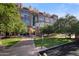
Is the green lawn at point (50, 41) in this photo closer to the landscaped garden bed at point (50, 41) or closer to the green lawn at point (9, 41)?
the landscaped garden bed at point (50, 41)

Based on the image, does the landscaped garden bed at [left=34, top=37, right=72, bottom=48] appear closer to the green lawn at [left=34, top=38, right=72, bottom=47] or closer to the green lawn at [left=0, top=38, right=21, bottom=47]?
the green lawn at [left=34, top=38, right=72, bottom=47]

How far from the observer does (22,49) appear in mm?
3092

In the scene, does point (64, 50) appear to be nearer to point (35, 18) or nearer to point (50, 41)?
point (50, 41)

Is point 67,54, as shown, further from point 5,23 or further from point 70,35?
point 5,23

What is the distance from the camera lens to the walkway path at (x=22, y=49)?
121 inches

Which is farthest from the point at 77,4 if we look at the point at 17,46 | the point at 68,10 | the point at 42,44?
the point at 17,46

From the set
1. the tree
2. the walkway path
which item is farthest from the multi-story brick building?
the walkway path

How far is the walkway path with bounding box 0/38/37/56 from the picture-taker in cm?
308

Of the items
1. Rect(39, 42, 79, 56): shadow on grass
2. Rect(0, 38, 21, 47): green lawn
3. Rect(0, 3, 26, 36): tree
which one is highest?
Rect(0, 3, 26, 36): tree

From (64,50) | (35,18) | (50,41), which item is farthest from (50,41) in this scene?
(35,18)

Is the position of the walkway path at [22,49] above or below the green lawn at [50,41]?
below

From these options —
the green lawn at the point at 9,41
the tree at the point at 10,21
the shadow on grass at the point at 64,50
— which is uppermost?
the tree at the point at 10,21

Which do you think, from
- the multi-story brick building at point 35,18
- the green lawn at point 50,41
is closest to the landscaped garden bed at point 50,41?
the green lawn at point 50,41

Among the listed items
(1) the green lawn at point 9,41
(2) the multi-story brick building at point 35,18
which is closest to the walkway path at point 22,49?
(1) the green lawn at point 9,41
